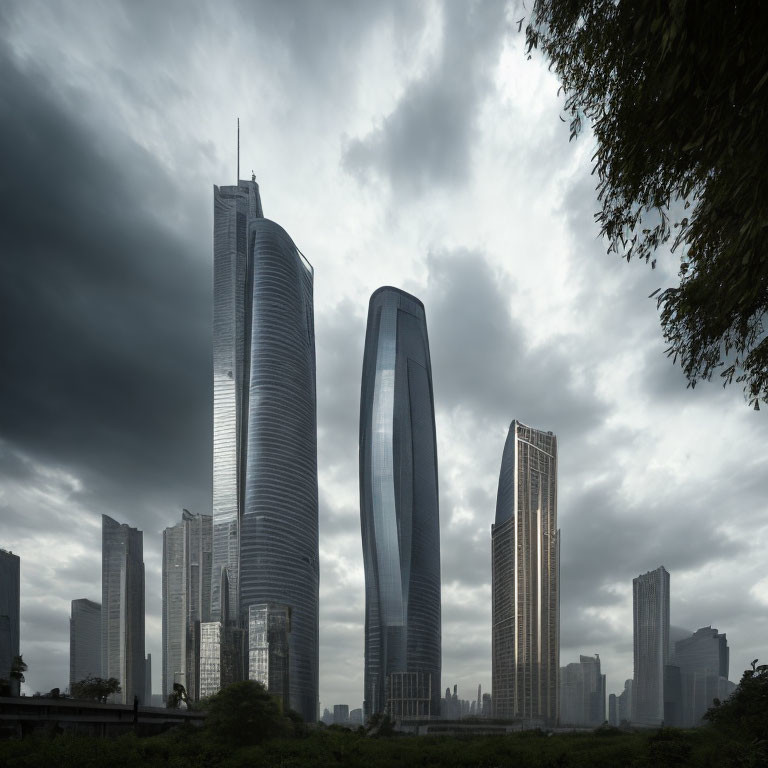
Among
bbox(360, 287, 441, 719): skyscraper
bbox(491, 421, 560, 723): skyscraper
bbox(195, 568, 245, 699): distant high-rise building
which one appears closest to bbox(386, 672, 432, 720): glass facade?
bbox(360, 287, 441, 719): skyscraper

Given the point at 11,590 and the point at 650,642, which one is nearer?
the point at 11,590

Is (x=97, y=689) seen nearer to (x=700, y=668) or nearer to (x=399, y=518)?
(x=399, y=518)

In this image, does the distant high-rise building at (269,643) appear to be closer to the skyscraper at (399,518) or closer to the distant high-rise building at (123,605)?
the skyscraper at (399,518)

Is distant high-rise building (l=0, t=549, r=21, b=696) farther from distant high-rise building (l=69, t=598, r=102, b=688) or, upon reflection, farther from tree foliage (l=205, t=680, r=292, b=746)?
tree foliage (l=205, t=680, r=292, b=746)

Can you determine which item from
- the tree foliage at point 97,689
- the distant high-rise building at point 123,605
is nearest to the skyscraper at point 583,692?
the distant high-rise building at point 123,605

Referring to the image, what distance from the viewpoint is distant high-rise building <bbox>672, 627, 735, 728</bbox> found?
112438mm

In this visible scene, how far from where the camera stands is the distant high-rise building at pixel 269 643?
94.0m

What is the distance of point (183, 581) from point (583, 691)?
83.7m

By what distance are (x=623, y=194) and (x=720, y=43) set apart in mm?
2113

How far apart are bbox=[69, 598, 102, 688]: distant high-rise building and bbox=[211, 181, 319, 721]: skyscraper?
3464 inches

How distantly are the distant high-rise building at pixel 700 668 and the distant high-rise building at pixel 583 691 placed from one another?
1584 centimetres

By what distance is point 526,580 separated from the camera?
132m

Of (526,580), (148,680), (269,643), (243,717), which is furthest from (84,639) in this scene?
(243,717)

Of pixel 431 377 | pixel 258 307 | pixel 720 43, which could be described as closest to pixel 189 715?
pixel 720 43
